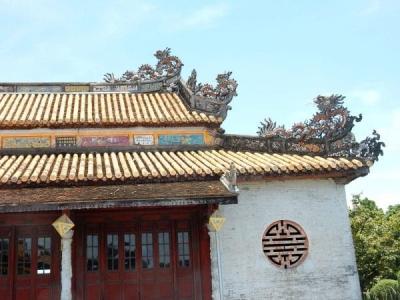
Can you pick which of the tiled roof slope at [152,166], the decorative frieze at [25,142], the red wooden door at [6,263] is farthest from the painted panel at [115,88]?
the red wooden door at [6,263]

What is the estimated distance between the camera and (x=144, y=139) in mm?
12109

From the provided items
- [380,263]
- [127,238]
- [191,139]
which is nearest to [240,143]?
[191,139]

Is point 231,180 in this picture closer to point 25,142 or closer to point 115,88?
point 25,142

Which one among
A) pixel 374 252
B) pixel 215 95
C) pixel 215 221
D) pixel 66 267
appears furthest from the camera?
pixel 374 252

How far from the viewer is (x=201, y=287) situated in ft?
33.2

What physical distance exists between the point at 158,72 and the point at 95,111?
3.15 m

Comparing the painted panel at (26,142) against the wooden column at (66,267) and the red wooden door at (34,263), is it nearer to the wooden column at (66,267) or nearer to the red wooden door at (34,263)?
the red wooden door at (34,263)

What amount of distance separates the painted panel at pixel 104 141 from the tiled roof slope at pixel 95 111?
12.6 inches

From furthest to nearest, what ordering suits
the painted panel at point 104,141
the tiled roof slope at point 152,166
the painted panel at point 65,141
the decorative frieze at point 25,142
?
1. the painted panel at point 104,141
2. the painted panel at point 65,141
3. the decorative frieze at point 25,142
4. the tiled roof slope at point 152,166

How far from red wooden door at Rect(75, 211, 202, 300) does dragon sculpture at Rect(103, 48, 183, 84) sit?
627cm

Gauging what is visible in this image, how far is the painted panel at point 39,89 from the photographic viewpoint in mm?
15031

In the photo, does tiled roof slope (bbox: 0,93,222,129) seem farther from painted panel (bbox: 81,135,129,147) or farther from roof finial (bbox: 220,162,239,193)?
roof finial (bbox: 220,162,239,193)

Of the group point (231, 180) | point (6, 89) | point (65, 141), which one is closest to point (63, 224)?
point (231, 180)

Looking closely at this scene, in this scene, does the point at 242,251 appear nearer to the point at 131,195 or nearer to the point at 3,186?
the point at 131,195
